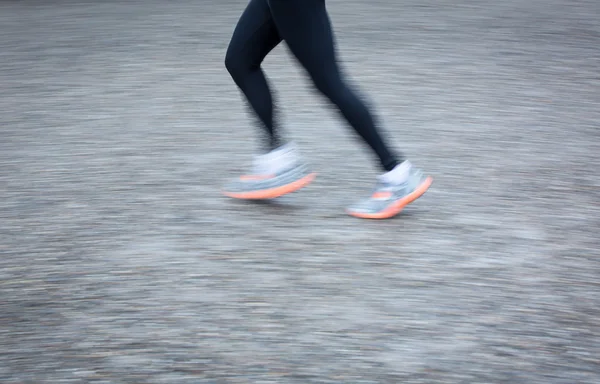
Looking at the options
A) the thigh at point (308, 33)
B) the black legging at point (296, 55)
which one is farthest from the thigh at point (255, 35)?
the thigh at point (308, 33)

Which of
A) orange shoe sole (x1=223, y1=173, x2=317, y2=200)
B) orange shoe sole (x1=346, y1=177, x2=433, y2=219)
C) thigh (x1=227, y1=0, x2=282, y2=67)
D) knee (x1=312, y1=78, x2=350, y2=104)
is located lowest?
orange shoe sole (x1=346, y1=177, x2=433, y2=219)

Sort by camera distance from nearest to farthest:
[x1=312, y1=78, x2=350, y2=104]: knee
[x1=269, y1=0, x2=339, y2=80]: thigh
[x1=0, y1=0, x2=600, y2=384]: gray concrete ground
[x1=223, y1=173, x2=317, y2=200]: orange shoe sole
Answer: [x1=0, y1=0, x2=600, y2=384]: gray concrete ground < [x1=269, y1=0, x2=339, y2=80]: thigh < [x1=312, y1=78, x2=350, y2=104]: knee < [x1=223, y1=173, x2=317, y2=200]: orange shoe sole

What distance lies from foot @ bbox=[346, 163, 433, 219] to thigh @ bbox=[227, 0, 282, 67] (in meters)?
0.83

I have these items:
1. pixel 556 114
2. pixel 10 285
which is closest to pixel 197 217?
pixel 10 285

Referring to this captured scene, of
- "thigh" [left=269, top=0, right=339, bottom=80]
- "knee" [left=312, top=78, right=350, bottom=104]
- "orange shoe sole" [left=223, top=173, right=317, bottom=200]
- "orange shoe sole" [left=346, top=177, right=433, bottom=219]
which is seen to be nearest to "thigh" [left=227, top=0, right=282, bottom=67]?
"thigh" [left=269, top=0, right=339, bottom=80]

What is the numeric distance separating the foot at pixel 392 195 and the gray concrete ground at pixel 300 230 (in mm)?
67

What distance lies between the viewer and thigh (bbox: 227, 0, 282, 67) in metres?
3.89

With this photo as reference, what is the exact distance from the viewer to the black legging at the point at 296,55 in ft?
12.0

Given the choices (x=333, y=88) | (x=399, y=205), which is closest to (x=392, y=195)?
(x=399, y=205)

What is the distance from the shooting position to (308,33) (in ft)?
12.0

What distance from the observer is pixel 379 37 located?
25.7ft

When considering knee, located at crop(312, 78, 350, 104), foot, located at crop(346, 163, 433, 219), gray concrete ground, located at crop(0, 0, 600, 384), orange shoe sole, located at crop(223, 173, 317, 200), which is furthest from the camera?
orange shoe sole, located at crop(223, 173, 317, 200)

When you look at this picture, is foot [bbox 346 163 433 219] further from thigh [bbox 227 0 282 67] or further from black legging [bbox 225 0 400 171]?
thigh [bbox 227 0 282 67]

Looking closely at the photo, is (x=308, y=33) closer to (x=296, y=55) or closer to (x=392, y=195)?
(x=296, y=55)
